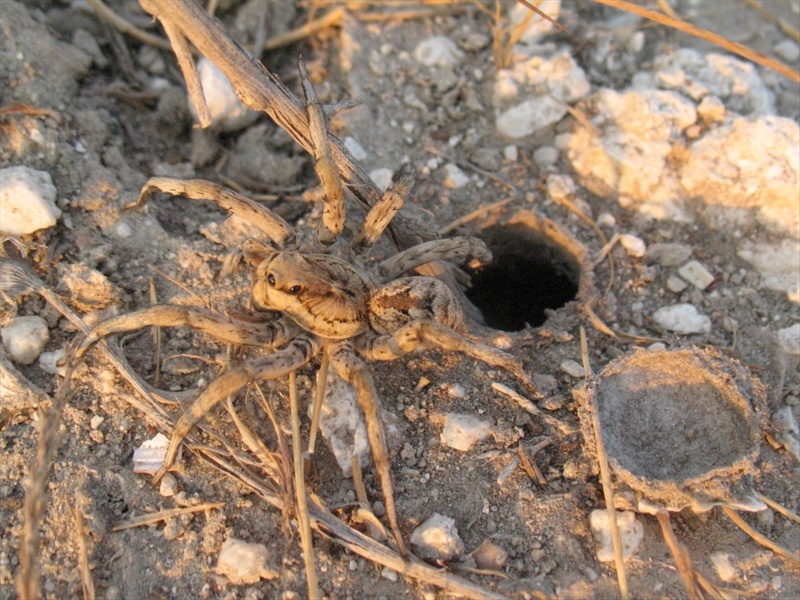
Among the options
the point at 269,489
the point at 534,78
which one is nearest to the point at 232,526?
the point at 269,489

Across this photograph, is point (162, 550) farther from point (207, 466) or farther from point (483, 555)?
point (483, 555)

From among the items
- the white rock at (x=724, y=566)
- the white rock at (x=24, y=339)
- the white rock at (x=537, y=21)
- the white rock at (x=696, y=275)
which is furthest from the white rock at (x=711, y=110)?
the white rock at (x=24, y=339)

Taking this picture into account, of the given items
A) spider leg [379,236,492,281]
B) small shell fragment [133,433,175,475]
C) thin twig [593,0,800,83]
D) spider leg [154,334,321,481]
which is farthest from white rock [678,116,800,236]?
small shell fragment [133,433,175,475]

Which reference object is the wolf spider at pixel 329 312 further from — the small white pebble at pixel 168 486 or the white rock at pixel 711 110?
the white rock at pixel 711 110

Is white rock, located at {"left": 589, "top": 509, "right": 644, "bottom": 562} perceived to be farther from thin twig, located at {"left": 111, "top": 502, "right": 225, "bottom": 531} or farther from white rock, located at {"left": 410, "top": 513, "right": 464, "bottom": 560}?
thin twig, located at {"left": 111, "top": 502, "right": 225, "bottom": 531}

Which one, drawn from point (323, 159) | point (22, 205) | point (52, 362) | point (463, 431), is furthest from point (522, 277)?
point (22, 205)

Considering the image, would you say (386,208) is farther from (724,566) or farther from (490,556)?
(724,566)

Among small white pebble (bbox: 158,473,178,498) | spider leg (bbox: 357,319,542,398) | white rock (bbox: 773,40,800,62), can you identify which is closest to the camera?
small white pebble (bbox: 158,473,178,498)
